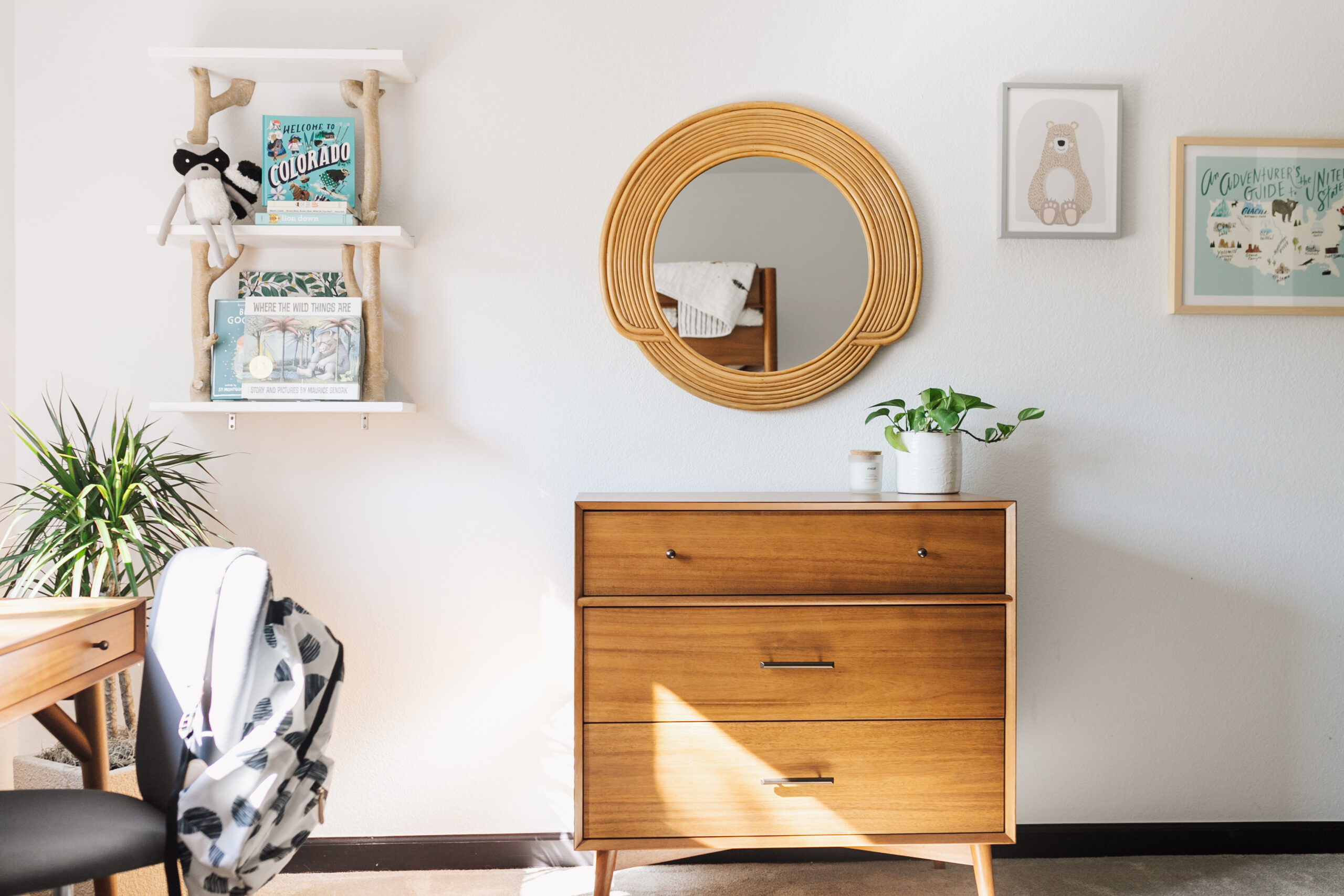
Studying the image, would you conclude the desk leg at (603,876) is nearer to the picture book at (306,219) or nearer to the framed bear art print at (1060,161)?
the picture book at (306,219)

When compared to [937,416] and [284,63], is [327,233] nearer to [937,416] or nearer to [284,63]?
[284,63]

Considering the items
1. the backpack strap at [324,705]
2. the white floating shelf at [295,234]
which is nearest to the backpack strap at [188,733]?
the backpack strap at [324,705]

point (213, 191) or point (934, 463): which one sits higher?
point (213, 191)

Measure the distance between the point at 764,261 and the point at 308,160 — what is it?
3.80 feet

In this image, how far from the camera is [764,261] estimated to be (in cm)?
220

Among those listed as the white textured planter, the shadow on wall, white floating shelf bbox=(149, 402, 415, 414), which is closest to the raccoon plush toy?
white floating shelf bbox=(149, 402, 415, 414)

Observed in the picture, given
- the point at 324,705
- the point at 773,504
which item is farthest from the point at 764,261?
the point at 324,705

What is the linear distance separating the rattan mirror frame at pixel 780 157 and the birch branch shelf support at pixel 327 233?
562 millimetres

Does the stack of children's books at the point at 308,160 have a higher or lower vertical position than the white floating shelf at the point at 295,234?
higher

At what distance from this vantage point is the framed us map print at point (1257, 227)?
87.7 inches

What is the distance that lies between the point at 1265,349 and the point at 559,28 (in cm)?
202

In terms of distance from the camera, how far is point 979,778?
6.03ft

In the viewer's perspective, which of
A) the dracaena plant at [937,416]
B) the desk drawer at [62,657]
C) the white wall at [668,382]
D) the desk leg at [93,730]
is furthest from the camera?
the white wall at [668,382]

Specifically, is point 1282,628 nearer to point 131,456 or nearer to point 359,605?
point 359,605
